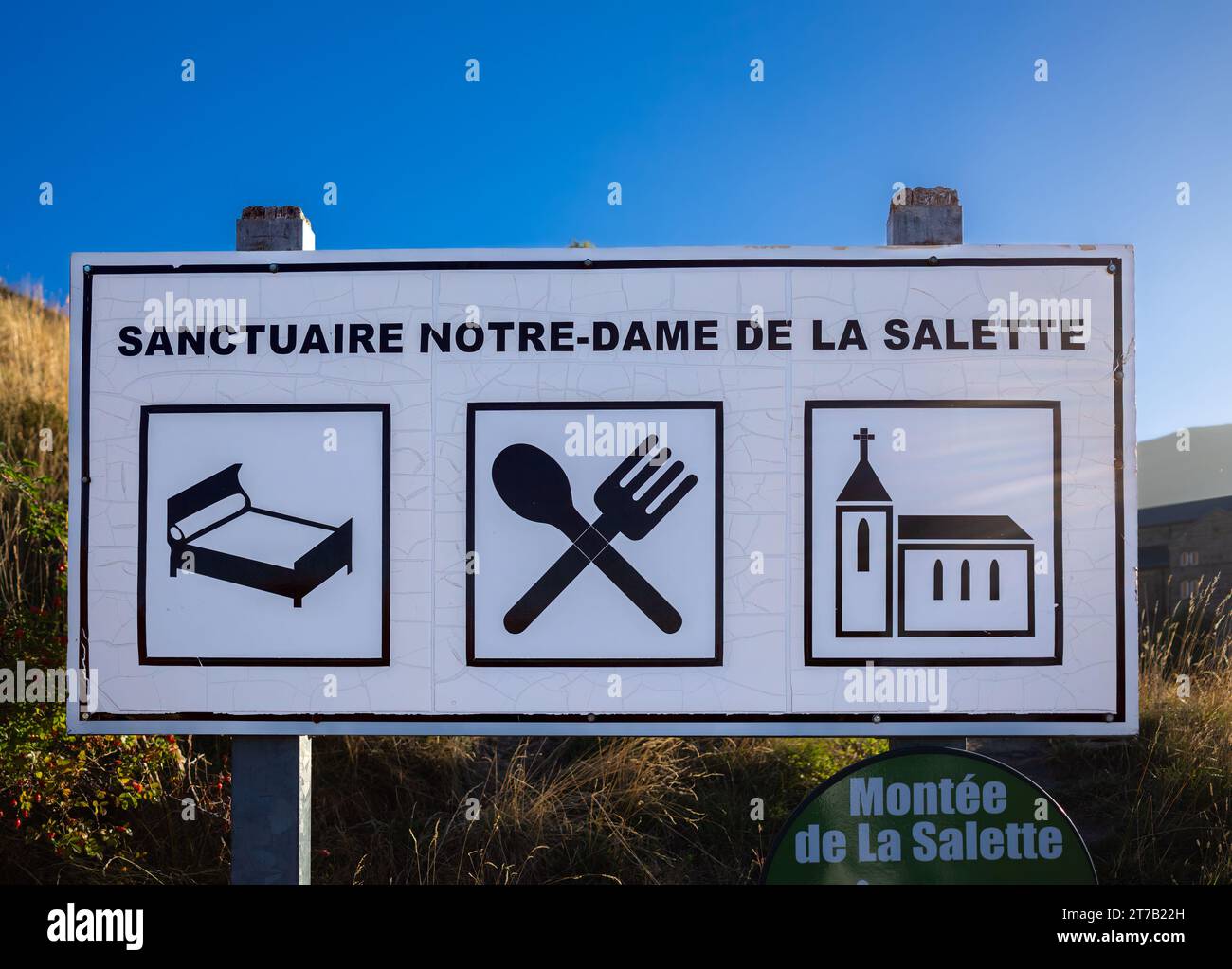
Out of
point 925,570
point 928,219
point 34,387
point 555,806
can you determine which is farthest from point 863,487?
point 34,387

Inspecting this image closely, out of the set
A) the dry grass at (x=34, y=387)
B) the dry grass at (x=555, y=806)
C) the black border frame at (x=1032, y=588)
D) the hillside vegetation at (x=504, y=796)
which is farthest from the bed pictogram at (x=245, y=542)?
the dry grass at (x=34, y=387)

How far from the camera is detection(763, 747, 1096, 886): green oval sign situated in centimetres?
285

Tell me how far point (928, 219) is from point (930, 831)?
7.77 feet

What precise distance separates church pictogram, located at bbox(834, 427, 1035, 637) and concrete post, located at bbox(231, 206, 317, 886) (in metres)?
2.22

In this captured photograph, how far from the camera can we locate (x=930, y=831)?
9.47 feet

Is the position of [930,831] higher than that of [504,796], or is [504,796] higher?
[930,831]

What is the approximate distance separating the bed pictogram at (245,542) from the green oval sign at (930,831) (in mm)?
2054

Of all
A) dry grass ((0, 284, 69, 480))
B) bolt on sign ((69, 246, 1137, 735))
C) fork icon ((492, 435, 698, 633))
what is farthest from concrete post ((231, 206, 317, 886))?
dry grass ((0, 284, 69, 480))

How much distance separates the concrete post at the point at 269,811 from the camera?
3.04m

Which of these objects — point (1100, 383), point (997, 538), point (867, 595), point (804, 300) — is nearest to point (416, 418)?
point (804, 300)

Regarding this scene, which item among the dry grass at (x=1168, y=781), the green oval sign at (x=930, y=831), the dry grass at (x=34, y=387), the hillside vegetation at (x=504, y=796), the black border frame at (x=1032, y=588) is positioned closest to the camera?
the green oval sign at (x=930, y=831)

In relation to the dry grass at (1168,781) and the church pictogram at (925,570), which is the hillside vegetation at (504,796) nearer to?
the dry grass at (1168,781)

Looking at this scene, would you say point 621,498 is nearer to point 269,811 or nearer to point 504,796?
point 269,811

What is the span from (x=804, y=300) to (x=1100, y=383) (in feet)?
3.97
